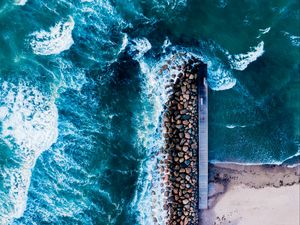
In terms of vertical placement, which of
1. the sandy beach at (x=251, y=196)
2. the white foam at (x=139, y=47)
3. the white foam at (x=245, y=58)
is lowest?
the sandy beach at (x=251, y=196)

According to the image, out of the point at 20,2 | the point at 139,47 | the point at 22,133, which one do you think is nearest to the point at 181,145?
the point at 139,47

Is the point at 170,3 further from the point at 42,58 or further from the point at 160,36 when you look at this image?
the point at 42,58

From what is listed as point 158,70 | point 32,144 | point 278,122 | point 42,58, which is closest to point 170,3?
point 158,70

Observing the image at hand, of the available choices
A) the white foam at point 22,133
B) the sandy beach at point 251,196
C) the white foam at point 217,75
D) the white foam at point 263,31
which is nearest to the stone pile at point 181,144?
the white foam at point 217,75

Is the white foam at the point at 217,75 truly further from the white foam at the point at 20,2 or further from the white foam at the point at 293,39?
the white foam at the point at 20,2

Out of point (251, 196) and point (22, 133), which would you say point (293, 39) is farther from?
point (22, 133)

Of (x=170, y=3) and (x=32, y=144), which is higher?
(x=170, y=3)

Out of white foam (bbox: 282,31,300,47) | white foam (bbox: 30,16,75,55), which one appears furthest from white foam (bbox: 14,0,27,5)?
white foam (bbox: 282,31,300,47)
